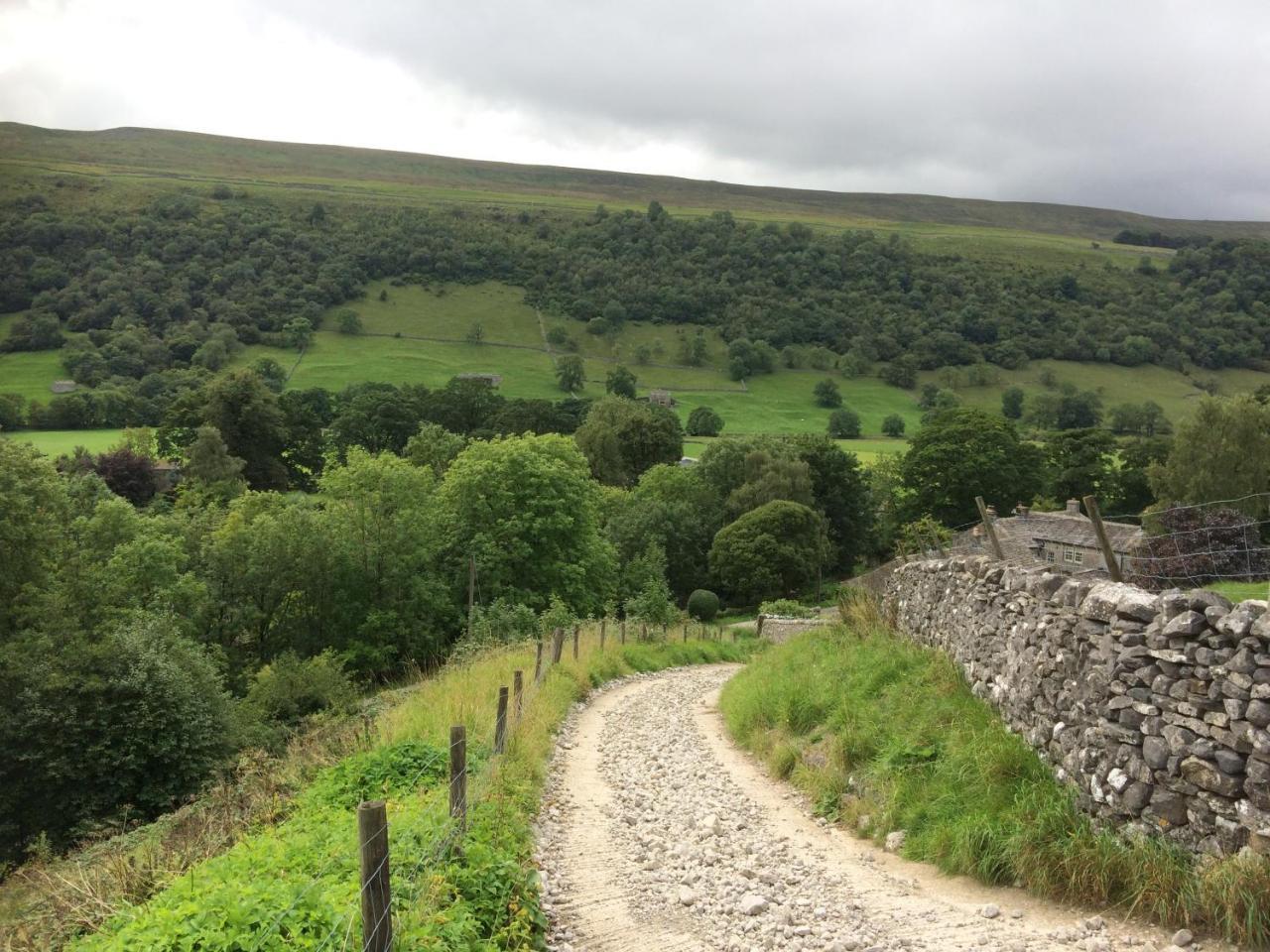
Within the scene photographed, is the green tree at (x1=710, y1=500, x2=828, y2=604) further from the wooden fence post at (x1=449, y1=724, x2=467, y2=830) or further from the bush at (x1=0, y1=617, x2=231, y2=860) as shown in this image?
the wooden fence post at (x1=449, y1=724, x2=467, y2=830)

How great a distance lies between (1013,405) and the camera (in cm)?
12219

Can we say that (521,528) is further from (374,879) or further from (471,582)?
(374,879)

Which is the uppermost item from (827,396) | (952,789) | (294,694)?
(952,789)

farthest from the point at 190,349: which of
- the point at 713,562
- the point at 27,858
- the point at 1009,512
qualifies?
the point at 27,858

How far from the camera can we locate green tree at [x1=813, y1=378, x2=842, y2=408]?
126 metres

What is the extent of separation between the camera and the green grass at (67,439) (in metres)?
82.4

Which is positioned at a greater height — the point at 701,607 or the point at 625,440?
the point at 625,440

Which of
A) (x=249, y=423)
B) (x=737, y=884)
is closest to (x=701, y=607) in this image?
(x=249, y=423)

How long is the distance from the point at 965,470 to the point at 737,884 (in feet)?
225

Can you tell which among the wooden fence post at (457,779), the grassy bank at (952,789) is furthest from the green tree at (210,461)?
the wooden fence post at (457,779)

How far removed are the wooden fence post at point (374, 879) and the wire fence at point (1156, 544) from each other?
7439 millimetres

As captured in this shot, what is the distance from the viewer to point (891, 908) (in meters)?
8.16

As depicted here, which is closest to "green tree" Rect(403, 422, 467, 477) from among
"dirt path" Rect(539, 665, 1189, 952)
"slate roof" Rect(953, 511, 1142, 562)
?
"slate roof" Rect(953, 511, 1142, 562)

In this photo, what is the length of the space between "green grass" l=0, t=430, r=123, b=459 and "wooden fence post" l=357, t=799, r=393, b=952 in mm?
86441
